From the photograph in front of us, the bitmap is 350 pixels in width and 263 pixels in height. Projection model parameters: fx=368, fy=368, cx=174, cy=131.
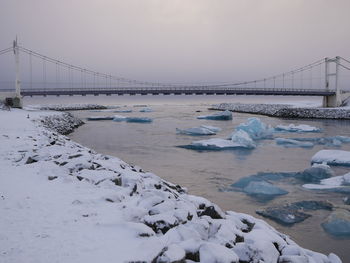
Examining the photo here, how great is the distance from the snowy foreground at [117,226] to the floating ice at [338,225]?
1.66 meters

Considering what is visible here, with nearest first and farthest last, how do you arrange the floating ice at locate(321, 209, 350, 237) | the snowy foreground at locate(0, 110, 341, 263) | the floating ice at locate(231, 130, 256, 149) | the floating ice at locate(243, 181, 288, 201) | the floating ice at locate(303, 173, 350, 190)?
the snowy foreground at locate(0, 110, 341, 263) < the floating ice at locate(321, 209, 350, 237) < the floating ice at locate(243, 181, 288, 201) < the floating ice at locate(303, 173, 350, 190) < the floating ice at locate(231, 130, 256, 149)

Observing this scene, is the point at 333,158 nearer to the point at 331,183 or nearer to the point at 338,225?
the point at 331,183

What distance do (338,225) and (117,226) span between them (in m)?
4.23

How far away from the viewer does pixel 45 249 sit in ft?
12.5

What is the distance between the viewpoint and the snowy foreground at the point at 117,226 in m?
3.85

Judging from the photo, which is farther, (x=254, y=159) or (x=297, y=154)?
(x=297, y=154)

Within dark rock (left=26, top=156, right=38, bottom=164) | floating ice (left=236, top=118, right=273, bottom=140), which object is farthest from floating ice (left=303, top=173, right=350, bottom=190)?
floating ice (left=236, top=118, right=273, bottom=140)

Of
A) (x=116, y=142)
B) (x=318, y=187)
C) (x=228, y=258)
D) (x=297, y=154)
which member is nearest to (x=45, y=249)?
(x=228, y=258)

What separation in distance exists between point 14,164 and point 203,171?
590 cm

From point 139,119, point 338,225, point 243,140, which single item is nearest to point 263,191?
point 338,225

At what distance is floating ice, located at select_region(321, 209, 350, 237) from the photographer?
6488 mm

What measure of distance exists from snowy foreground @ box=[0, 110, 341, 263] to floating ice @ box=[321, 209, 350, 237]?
1.66 meters

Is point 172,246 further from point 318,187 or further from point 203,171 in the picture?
point 203,171

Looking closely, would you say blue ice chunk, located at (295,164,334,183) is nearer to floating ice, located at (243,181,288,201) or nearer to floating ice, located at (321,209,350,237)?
floating ice, located at (243,181,288,201)
